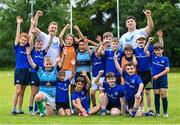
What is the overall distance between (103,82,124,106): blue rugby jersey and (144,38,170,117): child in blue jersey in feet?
2.77

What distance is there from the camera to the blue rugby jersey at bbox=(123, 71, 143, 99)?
440 inches

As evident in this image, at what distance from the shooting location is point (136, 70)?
454 inches

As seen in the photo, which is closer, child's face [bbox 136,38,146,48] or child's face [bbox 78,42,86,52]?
child's face [bbox 136,38,146,48]

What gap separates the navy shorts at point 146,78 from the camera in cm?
1155

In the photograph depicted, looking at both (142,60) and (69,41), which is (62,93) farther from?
(142,60)

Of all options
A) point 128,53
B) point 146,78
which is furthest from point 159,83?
point 128,53

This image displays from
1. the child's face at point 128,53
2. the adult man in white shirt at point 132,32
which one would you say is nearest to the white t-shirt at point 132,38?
the adult man in white shirt at point 132,32

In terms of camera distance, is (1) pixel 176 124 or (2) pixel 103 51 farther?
(2) pixel 103 51

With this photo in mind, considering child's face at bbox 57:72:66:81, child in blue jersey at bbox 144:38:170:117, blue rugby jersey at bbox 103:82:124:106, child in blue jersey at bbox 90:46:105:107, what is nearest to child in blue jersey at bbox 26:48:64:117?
child's face at bbox 57:72:66:81

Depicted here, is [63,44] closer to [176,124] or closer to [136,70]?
[136,70]

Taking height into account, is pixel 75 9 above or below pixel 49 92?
above

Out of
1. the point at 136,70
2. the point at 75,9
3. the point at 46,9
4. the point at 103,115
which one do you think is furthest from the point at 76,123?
the point at 75,9

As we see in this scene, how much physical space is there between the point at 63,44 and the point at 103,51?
1.05 m

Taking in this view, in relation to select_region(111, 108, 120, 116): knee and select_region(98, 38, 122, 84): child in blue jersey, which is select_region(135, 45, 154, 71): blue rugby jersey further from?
select_region(111, 108, 120, 116): knee
